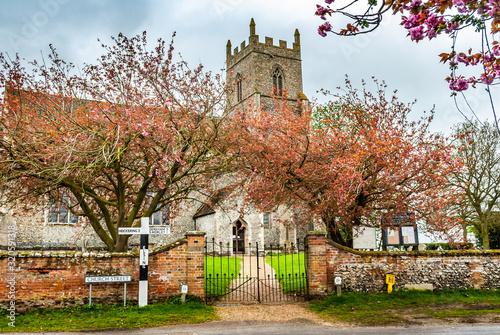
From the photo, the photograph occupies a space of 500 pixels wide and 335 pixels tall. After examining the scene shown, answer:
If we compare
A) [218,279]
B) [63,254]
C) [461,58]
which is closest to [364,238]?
[218,279]

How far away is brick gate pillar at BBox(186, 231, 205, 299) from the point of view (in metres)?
10.7

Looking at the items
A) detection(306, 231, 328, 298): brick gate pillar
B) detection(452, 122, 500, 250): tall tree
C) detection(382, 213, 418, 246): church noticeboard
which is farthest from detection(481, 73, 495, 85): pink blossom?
detection(452, 122, 500, 250): tall tree

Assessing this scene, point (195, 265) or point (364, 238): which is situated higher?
point (364, 238)

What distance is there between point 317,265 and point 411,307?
270cm

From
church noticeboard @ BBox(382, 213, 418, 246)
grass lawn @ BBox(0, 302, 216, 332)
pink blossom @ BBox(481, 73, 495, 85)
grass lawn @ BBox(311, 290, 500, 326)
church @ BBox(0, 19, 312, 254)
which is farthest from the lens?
church @ BBox(0, 19, 312, 254)

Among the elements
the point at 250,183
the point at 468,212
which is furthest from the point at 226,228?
the point at 468,212

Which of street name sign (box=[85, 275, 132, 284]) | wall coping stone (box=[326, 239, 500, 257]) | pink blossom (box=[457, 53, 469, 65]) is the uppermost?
pink blossom (box=[457, 53, 469, 65])

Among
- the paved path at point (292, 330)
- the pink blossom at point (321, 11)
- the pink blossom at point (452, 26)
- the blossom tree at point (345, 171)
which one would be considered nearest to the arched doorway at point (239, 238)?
the blossom tree at point (345, 171)

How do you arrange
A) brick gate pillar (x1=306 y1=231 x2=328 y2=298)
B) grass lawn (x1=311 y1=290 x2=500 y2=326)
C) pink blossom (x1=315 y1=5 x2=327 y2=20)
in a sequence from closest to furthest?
pink blossom (x1=315 y1=5 x2=327 y2=20) → grass lawn (x1=311 y1=290 x2=500 y2=326) → brick gate pillar (x1=306 y1=231 x2=328 y2=298)

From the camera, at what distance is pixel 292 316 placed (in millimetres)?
9820

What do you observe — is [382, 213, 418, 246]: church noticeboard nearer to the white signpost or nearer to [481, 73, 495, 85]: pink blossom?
the white signpost

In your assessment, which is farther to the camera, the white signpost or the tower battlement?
the tower battlement

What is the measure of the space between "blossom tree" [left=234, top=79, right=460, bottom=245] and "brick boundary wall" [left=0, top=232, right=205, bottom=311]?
327cm

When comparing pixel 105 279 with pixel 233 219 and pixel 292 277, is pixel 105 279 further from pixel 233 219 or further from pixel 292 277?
pixel 233 219
